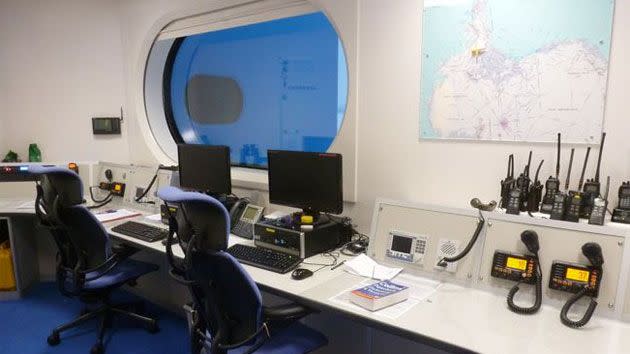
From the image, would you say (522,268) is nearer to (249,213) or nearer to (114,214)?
(249,213)

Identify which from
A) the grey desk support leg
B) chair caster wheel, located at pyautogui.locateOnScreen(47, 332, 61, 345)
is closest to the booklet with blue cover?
chair caster wheel, located at pyautogui.locateOnScreen(47, 332, 61, 345)

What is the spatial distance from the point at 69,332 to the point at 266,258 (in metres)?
1.78

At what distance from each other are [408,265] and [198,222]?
3.14ft

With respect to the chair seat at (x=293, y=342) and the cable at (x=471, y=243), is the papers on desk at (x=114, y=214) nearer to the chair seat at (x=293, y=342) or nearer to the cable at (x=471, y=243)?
the chair seat at (x=293, y=342)

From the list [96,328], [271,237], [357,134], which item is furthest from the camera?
[96,328]

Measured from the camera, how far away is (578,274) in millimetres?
1494

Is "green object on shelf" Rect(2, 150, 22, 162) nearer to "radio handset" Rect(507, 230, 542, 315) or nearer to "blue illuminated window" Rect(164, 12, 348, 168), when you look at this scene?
"blue illuminated window" Rect(164, 12, 348, 168)

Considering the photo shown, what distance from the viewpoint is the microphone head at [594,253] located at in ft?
4.78

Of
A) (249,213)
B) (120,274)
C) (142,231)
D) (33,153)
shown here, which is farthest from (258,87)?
(33,153)

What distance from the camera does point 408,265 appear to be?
1.91m

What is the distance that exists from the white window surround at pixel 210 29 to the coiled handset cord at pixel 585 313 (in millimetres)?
1179

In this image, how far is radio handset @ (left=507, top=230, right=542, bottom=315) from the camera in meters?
1.50

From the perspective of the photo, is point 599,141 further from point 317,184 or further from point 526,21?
point 317,184

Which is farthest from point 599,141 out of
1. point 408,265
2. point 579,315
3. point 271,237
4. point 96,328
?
point 96,328
